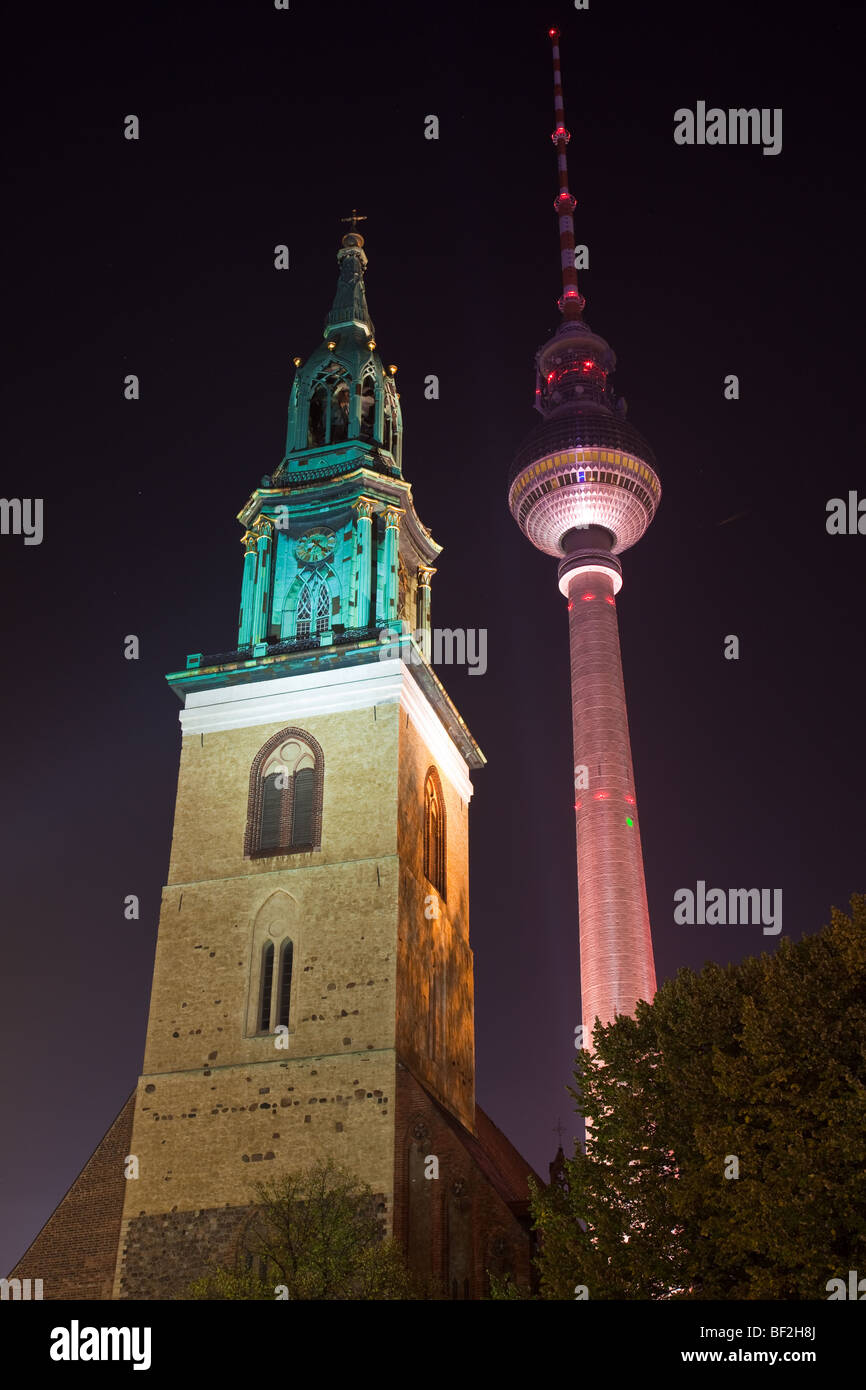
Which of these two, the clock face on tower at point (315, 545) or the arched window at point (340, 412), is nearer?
the clock face on tower at point (315, 545)

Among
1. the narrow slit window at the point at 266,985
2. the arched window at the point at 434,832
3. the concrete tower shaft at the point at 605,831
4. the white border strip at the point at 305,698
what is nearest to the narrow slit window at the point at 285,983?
the narrow slit window at the point at 266,985

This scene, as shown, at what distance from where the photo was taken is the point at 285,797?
43.2m

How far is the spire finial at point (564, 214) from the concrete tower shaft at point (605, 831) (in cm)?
2726

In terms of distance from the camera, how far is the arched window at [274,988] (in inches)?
1550

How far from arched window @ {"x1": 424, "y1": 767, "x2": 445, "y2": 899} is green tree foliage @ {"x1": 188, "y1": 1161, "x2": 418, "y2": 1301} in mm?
12650

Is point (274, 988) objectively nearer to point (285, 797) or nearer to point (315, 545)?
point (285, 797)

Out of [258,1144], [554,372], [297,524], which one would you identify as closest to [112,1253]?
[258,1144]

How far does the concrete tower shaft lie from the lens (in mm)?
71375

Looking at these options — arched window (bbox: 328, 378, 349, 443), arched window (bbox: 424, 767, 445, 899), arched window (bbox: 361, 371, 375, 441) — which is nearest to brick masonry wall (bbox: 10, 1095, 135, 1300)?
arched window (bbox: 424, 767, 445, 899)

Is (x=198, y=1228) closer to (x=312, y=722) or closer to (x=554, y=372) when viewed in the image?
(x=312, y=722)

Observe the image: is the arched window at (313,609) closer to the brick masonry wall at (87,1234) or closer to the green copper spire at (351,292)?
the green copper spire at (351,292)

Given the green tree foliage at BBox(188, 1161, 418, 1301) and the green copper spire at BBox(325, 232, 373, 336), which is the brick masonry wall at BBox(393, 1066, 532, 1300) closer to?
the green tree foliage at BBox(188, 1161, 418, 1301)

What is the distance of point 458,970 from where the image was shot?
46656 mm

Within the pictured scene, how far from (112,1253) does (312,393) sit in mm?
33430
